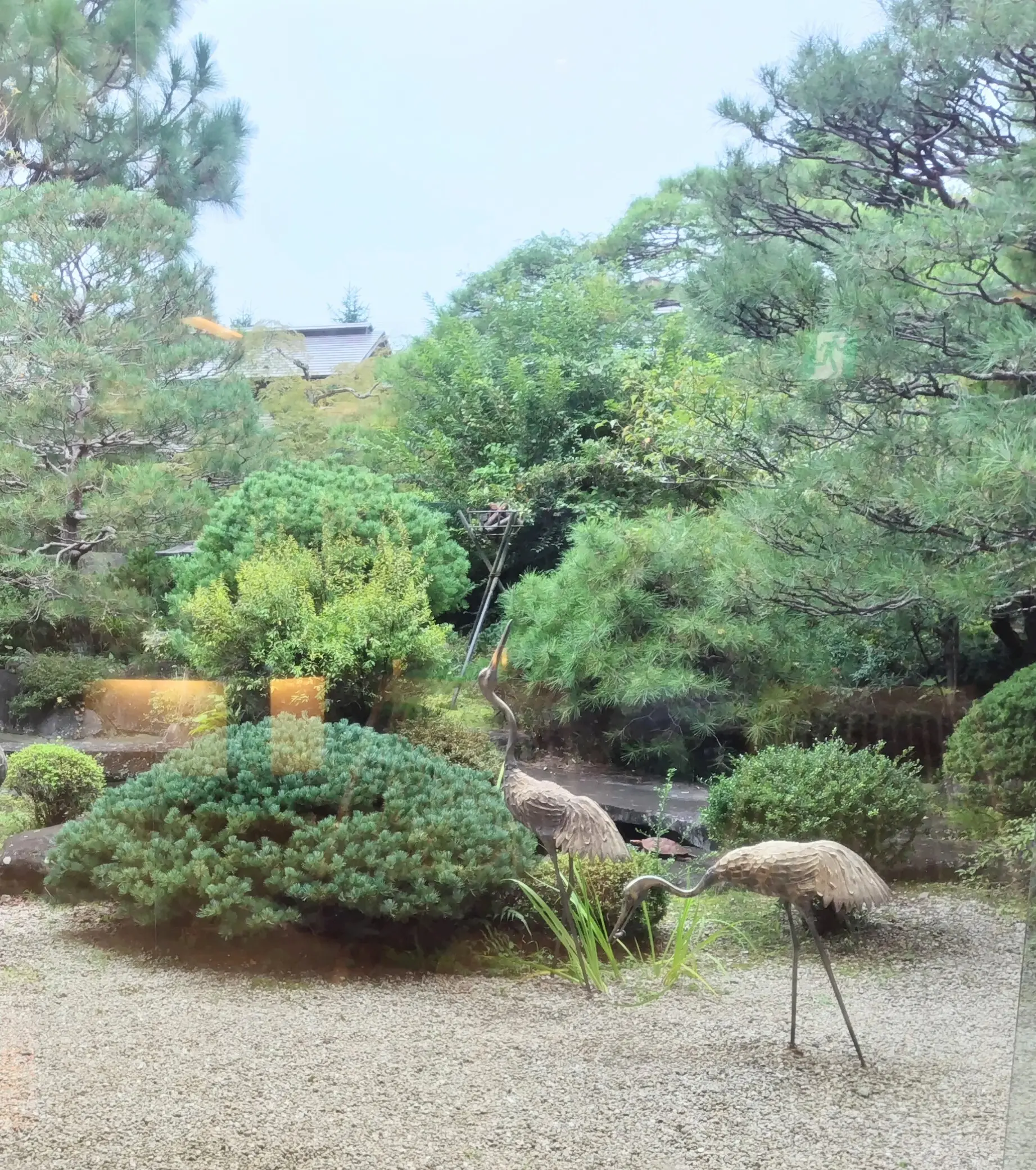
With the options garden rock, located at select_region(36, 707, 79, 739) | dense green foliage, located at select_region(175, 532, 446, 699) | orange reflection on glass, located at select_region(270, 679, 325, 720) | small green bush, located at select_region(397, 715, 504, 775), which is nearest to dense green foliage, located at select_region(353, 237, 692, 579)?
dense green foliage, located at select_region(175, 532, 446, 699)

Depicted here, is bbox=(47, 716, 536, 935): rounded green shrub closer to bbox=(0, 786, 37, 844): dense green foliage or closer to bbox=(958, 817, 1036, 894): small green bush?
bbox=(0, 786, 37, 844): dense green foliage

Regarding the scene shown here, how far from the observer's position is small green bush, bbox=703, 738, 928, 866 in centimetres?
231

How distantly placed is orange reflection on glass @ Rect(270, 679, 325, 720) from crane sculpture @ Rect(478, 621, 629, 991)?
371mm

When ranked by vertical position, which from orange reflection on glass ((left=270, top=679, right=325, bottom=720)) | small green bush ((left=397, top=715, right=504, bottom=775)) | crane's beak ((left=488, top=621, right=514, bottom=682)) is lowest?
small green bush ((left=397, top=715, right=504, bottom=775))

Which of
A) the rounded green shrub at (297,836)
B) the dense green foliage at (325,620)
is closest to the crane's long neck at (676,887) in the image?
the rounded green shrub at (297,836)

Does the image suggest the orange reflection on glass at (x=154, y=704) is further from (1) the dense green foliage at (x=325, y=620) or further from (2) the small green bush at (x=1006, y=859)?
(2) the small green bush at (x=1006, y=859)

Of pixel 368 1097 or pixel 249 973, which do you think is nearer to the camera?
pixel 368 1097

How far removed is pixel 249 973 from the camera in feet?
7.06

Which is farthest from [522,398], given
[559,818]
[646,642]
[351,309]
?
[559,818]

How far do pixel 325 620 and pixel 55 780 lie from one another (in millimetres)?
936

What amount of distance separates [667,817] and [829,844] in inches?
21.4

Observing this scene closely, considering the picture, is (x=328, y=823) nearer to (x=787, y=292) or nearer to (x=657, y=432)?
(x=657, y=432)

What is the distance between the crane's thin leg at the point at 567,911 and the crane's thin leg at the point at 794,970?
446 millimetres

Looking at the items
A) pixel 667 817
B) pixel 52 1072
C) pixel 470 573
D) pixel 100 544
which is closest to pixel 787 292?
pixel 470 573
